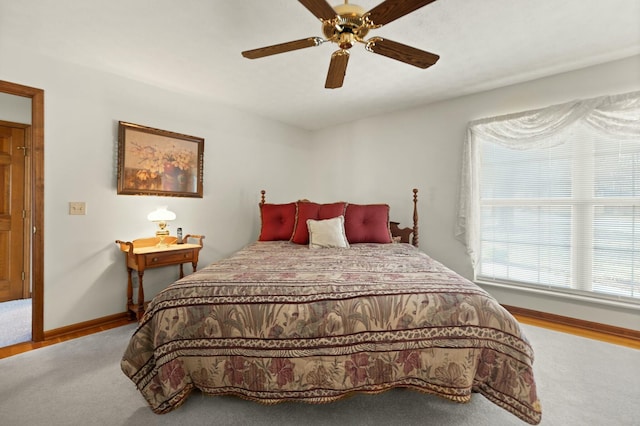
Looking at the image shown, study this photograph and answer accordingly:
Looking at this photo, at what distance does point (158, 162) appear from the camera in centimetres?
305

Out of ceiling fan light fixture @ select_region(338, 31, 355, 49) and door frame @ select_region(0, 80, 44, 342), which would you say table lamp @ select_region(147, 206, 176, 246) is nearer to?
door frame @ select_region(0, 80, 44, 342)

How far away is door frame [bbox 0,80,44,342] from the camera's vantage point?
235cm

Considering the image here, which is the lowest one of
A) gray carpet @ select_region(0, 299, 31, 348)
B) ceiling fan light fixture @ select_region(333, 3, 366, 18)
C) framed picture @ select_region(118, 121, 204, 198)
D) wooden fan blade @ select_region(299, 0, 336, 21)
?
gray carpet @ select_region(0, 299, 31, 348)

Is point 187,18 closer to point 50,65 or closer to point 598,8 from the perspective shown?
point 50,65

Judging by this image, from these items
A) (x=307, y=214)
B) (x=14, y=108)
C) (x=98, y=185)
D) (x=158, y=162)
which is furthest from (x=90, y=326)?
(x=14, y=108)

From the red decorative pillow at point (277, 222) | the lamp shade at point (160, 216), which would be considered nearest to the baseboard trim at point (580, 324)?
the red decorative pillow at point (277, 222)

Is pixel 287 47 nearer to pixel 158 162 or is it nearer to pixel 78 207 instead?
pixel 158 162

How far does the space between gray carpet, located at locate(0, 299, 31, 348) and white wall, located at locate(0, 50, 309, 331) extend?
0.27 m

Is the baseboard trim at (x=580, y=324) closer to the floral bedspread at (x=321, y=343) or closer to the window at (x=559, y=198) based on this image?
the window at (x=559, y=198)

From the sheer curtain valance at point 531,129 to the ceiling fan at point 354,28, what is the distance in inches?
65.3

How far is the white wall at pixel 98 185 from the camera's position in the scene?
8.00 feet

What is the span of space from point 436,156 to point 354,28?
237 cm

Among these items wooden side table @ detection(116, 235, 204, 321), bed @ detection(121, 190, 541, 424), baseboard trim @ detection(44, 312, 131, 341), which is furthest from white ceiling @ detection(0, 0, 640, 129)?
baseboard trim @ detection(44, 312, 131, 341)

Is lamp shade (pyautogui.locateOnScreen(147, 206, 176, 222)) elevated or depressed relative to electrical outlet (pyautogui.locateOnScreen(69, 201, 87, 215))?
depressed
